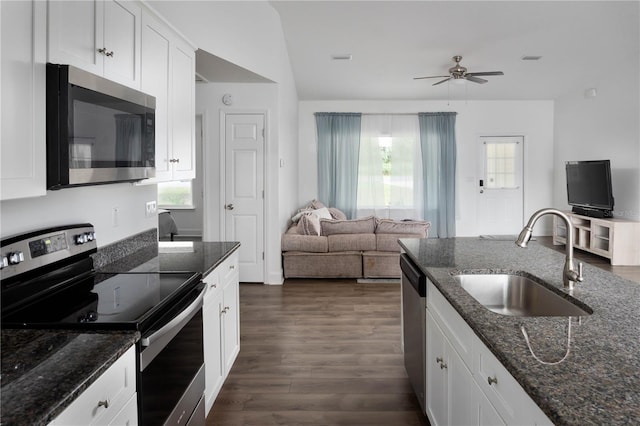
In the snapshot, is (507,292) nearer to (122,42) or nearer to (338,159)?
(122,42)

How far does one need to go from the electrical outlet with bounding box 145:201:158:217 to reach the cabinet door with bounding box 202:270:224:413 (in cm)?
80

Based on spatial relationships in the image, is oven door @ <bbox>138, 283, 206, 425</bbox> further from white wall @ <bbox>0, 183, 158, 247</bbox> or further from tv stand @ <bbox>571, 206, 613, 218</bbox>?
tv stand @ <bbox>571, 206, 613, 218</bbox>

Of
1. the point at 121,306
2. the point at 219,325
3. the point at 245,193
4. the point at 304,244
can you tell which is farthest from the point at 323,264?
the point at 121,306

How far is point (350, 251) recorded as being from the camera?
17.9 ft

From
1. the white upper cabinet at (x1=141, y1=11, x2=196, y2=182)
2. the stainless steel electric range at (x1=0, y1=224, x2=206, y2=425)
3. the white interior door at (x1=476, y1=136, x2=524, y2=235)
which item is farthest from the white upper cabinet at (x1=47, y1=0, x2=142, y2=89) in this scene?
the white interior door at (x1=476, y1=136, x2=524, y2=235)

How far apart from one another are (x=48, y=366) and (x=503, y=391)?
1169 mm

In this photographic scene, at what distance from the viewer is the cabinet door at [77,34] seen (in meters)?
1.51

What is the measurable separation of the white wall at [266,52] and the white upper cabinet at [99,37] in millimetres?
1197

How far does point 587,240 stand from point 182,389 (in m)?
6.90

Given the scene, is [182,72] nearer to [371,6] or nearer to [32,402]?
[32,402]

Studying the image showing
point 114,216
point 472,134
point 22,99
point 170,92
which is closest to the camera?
point 22,99

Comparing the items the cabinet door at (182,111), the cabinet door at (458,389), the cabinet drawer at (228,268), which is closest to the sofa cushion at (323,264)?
the cabinet drawer at (228,268)

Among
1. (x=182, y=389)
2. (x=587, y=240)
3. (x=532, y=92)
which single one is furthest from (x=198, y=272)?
(x=532, y=92)

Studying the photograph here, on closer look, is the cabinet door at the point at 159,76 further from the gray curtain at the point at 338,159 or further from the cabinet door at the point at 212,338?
the gray curtain at the point at 338,159
